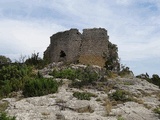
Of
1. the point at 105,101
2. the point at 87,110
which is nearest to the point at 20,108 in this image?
the point at 87,110

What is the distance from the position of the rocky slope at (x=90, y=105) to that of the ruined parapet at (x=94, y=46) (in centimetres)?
925

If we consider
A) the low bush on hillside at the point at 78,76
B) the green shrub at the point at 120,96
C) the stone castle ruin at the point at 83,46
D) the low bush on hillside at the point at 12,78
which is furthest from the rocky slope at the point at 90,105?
the stone castle ruin at the point at 83,46

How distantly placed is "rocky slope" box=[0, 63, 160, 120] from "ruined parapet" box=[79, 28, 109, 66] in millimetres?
9255

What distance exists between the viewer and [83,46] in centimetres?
3011

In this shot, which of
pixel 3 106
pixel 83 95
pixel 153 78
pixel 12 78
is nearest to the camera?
pixel 3 106

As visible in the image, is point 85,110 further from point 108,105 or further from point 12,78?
point 12,78

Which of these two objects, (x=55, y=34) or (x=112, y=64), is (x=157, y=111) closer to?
(x=112, y=64)

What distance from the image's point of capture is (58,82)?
66.9 ft

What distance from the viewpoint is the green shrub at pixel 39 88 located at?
18156 millimetres

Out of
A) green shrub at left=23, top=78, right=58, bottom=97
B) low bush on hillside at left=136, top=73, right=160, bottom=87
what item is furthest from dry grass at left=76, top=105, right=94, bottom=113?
low bush on hillside at left=136, top=73, right=160, bottom=87

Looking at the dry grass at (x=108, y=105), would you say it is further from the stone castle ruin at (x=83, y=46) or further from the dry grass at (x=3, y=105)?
the stone castle ruin at (x=83, y=46)

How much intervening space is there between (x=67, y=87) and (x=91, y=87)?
145cm

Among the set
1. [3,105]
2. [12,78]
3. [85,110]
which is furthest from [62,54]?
[85,110]

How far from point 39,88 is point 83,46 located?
12320mm
